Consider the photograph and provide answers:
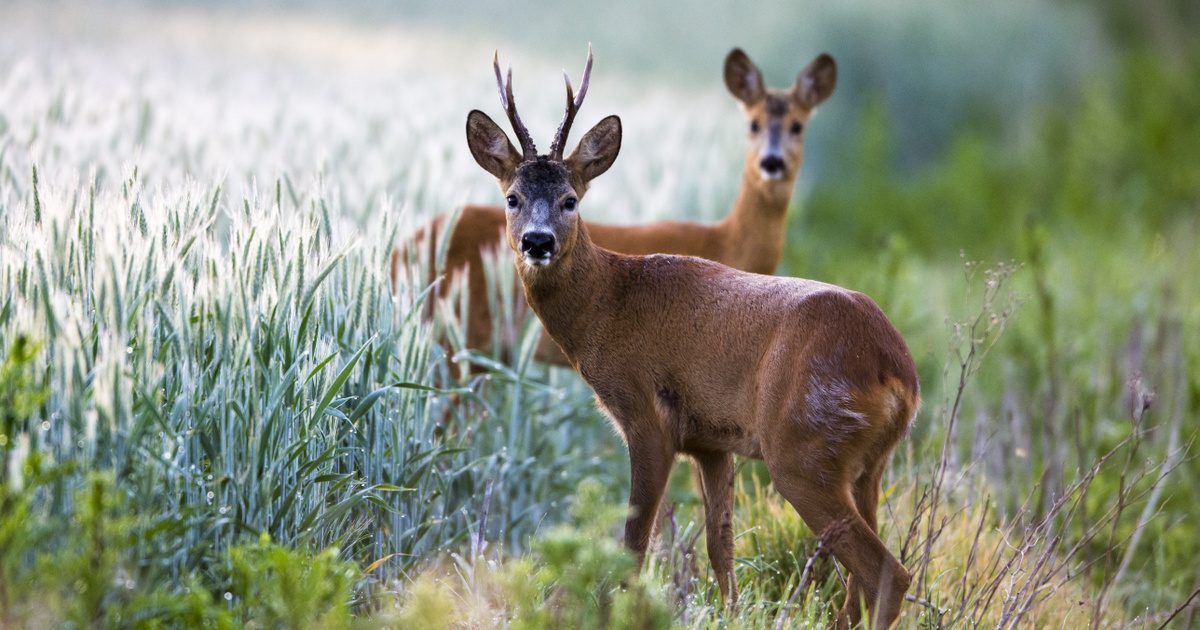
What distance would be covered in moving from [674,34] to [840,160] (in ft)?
32.8

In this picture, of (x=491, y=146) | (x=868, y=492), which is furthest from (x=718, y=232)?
(x=868, y=492)

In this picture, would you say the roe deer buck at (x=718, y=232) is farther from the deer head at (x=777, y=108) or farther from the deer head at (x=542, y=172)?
the deer head at (x=542, y=172)

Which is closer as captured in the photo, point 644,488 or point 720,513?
point 644,488

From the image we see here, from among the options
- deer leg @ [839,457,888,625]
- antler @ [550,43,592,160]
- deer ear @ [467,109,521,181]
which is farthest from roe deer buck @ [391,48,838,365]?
deer leg @ [839,457,888,625]

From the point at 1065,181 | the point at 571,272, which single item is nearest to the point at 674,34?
the point at 1065,181

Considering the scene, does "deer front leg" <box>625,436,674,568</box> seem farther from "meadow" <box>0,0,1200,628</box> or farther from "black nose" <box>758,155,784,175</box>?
"black nose" <box>758,155,784,175</box>

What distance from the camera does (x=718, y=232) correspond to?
8188 mm

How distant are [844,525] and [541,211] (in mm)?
1805

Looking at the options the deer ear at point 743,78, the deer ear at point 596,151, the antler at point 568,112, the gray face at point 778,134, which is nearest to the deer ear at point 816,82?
the gray face at point 778,134

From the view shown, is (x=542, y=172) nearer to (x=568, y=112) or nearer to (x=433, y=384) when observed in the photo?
(x=568, y=112)

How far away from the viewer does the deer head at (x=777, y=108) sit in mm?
8523

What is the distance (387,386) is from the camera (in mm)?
4984

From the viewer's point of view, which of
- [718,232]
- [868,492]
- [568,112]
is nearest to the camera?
[868,492]

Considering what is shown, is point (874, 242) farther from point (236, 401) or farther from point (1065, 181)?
point (236, 401)
